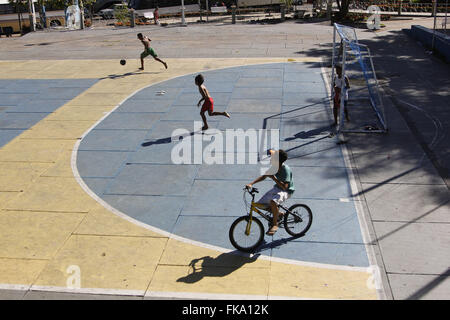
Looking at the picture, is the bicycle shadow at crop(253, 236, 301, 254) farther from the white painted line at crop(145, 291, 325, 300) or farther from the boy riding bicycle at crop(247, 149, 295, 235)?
the white painted line at crop(145, 291, 325, 300)

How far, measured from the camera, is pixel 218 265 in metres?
8.85

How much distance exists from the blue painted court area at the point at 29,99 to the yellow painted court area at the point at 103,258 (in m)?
3.22

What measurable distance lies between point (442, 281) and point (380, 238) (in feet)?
5.14

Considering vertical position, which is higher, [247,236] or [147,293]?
[247,236]

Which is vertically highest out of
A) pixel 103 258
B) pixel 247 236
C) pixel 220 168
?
pixel 220 168

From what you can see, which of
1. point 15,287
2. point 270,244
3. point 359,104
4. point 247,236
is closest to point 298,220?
point 270,244

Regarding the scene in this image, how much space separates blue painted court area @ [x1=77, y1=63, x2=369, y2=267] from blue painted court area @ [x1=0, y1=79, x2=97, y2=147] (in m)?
Result: 2.70

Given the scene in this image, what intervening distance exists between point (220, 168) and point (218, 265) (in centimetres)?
442

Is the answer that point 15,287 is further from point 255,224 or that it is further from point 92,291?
point 255,224

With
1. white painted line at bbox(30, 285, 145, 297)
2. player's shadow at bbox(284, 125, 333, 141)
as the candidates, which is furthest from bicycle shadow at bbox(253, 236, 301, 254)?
player's shadow at bbox(284, 125, 333, 141)

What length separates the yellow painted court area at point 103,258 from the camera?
8.23m

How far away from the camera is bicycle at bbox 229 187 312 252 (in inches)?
355
